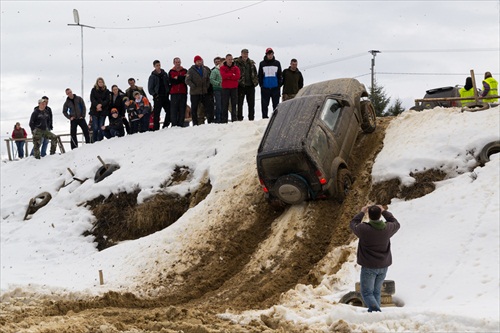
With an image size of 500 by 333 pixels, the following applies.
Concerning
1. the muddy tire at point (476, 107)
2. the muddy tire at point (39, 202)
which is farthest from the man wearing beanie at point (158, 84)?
the muddy tire at point (476, 107)

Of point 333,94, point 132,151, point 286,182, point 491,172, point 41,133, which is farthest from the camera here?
point 41,133

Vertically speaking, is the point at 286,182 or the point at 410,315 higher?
the point at 286,182

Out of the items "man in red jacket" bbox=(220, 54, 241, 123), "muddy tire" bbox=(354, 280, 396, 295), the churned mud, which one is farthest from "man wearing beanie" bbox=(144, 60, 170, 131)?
"muddy tire" bbox=(354, 280, 396, 295)

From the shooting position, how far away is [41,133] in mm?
22672

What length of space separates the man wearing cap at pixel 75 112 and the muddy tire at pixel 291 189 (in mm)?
10022

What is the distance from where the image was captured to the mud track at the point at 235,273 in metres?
10.6

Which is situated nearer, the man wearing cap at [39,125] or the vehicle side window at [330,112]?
the vehicle side window at [330,112]

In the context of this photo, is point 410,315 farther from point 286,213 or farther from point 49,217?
point 49,217

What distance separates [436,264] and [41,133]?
14922mm

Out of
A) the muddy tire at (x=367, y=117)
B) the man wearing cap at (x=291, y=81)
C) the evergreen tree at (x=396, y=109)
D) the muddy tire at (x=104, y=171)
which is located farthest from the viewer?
the evergreen tree at (x=396, y=109)

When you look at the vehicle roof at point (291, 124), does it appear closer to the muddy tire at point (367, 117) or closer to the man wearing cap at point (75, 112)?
the muddy tire at point (367, 117)

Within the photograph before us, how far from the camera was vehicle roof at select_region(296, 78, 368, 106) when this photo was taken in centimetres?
1622

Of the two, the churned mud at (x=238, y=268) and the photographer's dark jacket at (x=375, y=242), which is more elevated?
the photographer's dark jacket at (x=375, y=242)

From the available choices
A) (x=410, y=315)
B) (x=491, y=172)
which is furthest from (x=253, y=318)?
(x=491, y=172)
